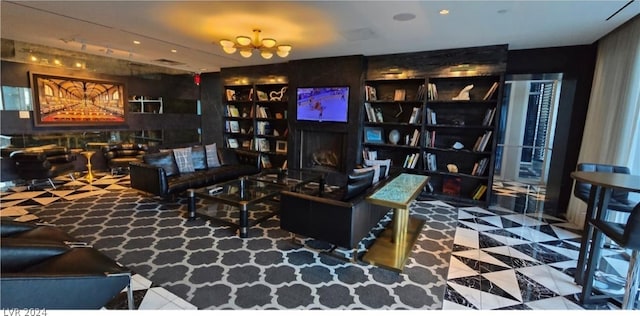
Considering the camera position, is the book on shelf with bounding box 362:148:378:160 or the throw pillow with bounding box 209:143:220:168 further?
the book on shelf with bounding box 362:148:378:160

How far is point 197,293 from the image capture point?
2.18 m

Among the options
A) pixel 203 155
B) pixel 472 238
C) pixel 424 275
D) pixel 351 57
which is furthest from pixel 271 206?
pixel 351 57

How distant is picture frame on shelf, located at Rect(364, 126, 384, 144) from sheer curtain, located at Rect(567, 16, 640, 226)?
289 centimetres

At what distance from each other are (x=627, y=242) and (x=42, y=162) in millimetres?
7062

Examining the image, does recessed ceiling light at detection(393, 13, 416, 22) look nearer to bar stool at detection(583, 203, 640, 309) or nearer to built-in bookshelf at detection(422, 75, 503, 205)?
built-in bookshelf at detection(422, 75, 503, 205)

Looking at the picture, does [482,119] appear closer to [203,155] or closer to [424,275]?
[424,275]

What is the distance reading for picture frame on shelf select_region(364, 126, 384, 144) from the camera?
17.5 ft

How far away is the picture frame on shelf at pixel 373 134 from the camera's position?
5.35 metres

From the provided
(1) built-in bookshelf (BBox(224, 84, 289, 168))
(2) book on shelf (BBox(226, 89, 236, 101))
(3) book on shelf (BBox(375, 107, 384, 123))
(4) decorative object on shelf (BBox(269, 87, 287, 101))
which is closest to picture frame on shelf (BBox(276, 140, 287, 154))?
(1) built-in bookshelf (BBox(224, 84, 289, 168))

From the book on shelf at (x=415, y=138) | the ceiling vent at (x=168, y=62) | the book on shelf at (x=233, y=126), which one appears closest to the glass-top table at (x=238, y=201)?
the book on shelf at (x=415, y=138)

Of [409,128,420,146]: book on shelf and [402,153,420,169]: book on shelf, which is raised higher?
[409,128,420,146]: book on shelf

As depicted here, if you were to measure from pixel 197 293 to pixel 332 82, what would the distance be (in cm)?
424

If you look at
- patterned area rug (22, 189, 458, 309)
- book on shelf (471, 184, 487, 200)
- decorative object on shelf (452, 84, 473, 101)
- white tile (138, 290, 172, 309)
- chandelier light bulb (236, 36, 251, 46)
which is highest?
chandelier light bulb (236, 36, 251, 46)

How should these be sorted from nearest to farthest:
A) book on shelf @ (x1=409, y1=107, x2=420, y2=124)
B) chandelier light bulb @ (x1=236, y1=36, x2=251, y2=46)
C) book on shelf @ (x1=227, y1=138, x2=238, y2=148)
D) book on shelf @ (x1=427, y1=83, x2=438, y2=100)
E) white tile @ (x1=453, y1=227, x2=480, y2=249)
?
white tile @ (x1=453, y1=227, x2=480, y2=249) < chandelier light bulb @ (x1=236, y1=36, x2=251, y2=46) < book on shelf @ (x1=427, y1=83, x2=438, y2=100) < book on shelf @ (x1=409, y1=107, x2=420, y2=124) < book on shelf @ (x1=227, y1=138, x2=238, y2=148)
